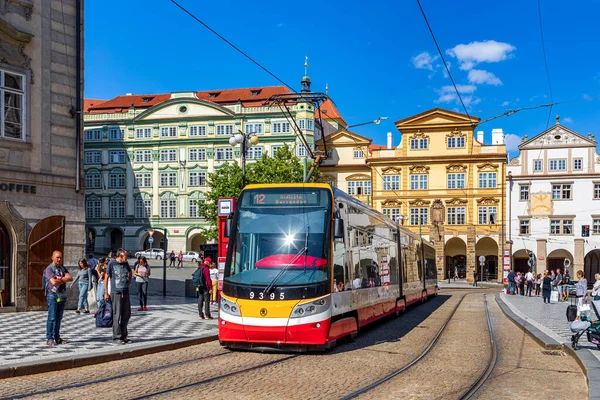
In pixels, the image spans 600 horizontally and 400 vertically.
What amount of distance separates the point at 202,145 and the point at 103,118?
1133cm

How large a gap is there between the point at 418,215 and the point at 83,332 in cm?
5208

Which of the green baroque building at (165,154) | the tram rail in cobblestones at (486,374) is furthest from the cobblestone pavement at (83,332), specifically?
the green baroque building at (165,154)

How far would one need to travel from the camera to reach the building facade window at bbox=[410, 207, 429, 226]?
6425 centimetres

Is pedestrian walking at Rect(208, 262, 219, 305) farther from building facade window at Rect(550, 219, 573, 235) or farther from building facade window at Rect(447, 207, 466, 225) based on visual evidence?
building facade window at Rect(550, 219, 573, 235)

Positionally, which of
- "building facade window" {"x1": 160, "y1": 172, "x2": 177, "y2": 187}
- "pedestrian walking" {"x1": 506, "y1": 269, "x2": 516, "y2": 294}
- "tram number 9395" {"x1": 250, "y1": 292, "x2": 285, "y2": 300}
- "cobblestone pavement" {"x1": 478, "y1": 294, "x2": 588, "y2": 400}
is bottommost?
"pedestrian walking" {"x1": 506, "y1": 269, "x2": 516, "y2": 294}

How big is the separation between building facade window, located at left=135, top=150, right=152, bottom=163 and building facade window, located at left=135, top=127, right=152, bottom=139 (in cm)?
141

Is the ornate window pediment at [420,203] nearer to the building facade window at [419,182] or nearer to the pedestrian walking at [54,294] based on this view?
the building facade window at [419,182]

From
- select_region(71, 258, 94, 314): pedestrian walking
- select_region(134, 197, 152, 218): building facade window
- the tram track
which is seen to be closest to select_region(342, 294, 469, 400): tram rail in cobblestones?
the tram track

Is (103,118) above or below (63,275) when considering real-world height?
above

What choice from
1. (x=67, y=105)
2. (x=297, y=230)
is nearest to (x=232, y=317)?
→ (x=297, y=230)

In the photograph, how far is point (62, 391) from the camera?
836 centimetres

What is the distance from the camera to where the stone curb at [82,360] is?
379 inches

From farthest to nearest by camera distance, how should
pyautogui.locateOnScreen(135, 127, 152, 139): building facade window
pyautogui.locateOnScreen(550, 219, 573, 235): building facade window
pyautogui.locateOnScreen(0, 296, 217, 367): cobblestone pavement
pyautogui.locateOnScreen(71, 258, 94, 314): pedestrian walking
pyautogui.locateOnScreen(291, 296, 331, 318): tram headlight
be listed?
pyautogui.locateOnScreen(135, 127, 152, 139): building facade window, pyautogui.locateOnScreen(550, 219, 573, 235): building facade window, pyautogui.locateOnScreen(71, 258, 94, 314): pedestrian walking, pyautogui.locateOnScreen(291, 296, 331, 318): tram headlight, pyautogui.locateOnScreen(0, 296, 217, 367): cobblestone pavement

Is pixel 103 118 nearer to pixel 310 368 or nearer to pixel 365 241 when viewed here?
pixel 365 241
